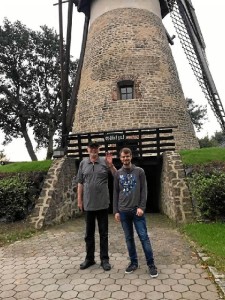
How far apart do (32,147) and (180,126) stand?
623 inches

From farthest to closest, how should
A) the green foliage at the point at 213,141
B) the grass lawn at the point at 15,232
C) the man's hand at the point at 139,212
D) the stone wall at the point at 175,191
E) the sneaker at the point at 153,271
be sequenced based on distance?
the green foliage at the point at 213,141 → the stone wall at the point at 175,191 → the grass lawn at the point at 15,232 → the man's hand at the point at 139,212 → the sneaker at the point at 153,271

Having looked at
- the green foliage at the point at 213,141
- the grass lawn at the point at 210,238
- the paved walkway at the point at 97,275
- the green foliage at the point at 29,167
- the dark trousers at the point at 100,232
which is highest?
the green foliage at the point at 213,141

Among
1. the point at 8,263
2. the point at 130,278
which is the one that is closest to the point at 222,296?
the point at 130,278

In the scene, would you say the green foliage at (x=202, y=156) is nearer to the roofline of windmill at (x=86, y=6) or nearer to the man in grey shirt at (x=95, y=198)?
the man in grey shirt at (x=95, y=198)

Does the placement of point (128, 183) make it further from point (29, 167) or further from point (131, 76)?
point (131, 76)

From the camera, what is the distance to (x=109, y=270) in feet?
16.2

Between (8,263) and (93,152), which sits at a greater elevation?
(93,152)

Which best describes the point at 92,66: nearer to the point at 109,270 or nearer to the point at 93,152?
the point at 93,152

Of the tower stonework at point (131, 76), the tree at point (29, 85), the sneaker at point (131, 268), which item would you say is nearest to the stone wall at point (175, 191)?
the tower stonework at point (131, 76)

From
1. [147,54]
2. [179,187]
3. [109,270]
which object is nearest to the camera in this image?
[109,270]

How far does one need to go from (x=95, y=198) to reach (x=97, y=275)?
118 centimetres

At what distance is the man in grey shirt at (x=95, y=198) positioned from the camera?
5.10 m

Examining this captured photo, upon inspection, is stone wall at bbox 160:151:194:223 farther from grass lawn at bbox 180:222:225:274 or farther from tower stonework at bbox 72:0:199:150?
tower stonework at bbox 72:0:199:150

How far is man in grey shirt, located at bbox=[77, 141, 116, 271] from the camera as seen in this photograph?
510cm
